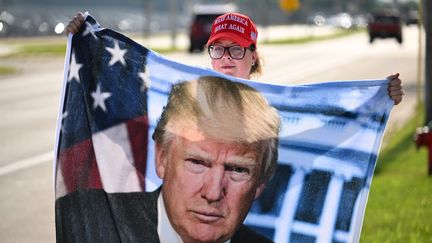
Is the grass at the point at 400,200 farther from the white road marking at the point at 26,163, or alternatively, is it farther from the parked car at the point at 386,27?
the parked car at the point at 386,27

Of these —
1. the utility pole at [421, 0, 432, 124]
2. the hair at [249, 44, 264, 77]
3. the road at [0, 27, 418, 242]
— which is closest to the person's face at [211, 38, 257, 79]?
the hair at [249, 44, 264, 77]

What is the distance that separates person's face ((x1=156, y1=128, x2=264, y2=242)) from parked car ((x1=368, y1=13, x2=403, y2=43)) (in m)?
57.4

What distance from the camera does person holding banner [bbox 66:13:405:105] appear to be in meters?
5.90

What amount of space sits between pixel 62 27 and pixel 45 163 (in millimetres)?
8050

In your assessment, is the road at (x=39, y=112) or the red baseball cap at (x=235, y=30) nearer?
the red baseball cap at (x=235, y=30)

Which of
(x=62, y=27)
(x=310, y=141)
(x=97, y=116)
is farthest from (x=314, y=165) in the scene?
(x=62, y=27)

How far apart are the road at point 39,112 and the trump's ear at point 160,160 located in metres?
Answer: 1.05

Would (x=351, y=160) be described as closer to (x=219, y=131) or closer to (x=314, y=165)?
(x=314, y=165)

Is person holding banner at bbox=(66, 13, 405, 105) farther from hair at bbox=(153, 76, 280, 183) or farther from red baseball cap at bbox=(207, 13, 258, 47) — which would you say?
hair at bbox=(153, 76, 280, 183)

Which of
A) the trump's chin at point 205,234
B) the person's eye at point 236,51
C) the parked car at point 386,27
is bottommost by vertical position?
the trump's chin at point 205,234

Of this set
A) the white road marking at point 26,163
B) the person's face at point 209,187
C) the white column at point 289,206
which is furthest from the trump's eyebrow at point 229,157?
the white road marking at point 26,163

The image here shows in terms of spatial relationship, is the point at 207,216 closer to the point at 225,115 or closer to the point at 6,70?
the point at 225,115

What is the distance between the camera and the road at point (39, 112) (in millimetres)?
10336

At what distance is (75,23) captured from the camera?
5934 mm
